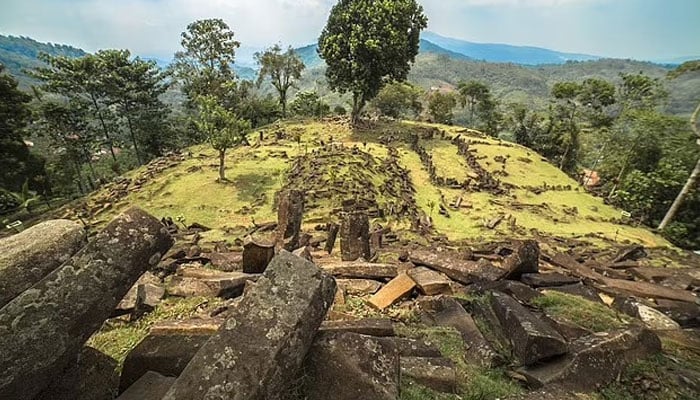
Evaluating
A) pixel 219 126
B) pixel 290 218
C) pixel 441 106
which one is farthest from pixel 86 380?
pixel 441 106

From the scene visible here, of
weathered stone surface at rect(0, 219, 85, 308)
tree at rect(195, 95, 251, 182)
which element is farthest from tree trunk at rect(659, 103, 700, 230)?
weathered stone surface at rect(0, 219, 85, 308)

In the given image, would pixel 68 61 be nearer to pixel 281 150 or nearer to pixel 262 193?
pixel 281 150

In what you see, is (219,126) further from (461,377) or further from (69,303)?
(461,377)

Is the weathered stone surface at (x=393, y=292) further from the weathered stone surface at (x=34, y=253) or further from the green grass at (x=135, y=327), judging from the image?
the weathered stone surface at (x=34, y=253)

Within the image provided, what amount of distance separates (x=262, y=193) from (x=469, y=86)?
136ft

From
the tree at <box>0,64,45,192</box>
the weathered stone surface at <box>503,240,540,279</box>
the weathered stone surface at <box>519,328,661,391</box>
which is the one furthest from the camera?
the tree at <box>0,64,45,192</box>

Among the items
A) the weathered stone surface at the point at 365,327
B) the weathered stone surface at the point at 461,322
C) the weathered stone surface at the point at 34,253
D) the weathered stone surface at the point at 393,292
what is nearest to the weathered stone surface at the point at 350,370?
the weathered stone surface at the point at 365,327

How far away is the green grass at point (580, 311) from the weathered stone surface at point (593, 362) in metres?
0.76

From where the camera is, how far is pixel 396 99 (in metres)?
52.3

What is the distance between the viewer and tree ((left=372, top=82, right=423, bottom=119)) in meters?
51.8

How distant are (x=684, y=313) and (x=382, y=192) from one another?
14.8 m

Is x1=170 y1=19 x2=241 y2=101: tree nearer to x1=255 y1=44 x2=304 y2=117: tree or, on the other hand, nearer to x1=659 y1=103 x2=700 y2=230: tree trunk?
x1=255 y1=44 x2=304 y2=117: tree

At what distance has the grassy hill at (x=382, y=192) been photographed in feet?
56.7

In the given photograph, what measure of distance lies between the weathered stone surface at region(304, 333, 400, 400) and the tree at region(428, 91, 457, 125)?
50.9 m
